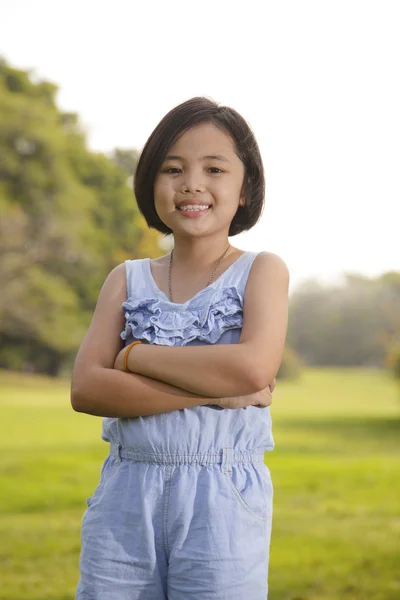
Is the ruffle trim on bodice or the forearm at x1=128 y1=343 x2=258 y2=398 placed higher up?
the ruffle trim on bodice

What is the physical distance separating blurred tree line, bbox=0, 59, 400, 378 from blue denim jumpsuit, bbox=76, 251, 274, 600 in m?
18.1

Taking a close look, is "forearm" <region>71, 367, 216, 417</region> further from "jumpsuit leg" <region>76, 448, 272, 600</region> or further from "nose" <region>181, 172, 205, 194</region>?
"nose" <region>181, 172, 205, 194</region>

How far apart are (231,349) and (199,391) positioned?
102 mm

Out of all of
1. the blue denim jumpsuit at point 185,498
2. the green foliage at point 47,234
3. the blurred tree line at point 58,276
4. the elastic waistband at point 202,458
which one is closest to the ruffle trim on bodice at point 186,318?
the blue denim jumpsuit at point 185,498

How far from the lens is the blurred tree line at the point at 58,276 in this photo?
20391 millimetres

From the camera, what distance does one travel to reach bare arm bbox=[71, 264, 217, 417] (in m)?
1.66

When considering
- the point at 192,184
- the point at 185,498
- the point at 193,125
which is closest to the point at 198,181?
the point at 192,184

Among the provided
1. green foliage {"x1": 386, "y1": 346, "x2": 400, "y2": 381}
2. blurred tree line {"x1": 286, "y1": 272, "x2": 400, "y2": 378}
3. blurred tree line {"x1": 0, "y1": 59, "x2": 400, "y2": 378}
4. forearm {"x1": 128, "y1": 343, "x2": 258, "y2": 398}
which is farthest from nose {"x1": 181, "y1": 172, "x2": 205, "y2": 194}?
blurred tree line {"x1": 286, "y1": 272, "x2": 400, "y2": 378}

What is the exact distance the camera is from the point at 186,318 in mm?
1729

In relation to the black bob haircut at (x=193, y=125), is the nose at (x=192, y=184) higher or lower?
lower

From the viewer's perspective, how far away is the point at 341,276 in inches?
824

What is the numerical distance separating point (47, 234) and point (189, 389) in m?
19.8

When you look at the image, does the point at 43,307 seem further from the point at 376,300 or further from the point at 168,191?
the point at 168,191

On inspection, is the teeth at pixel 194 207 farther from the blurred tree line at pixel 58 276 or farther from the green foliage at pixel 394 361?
the blurred tree line at pixel 58 276
